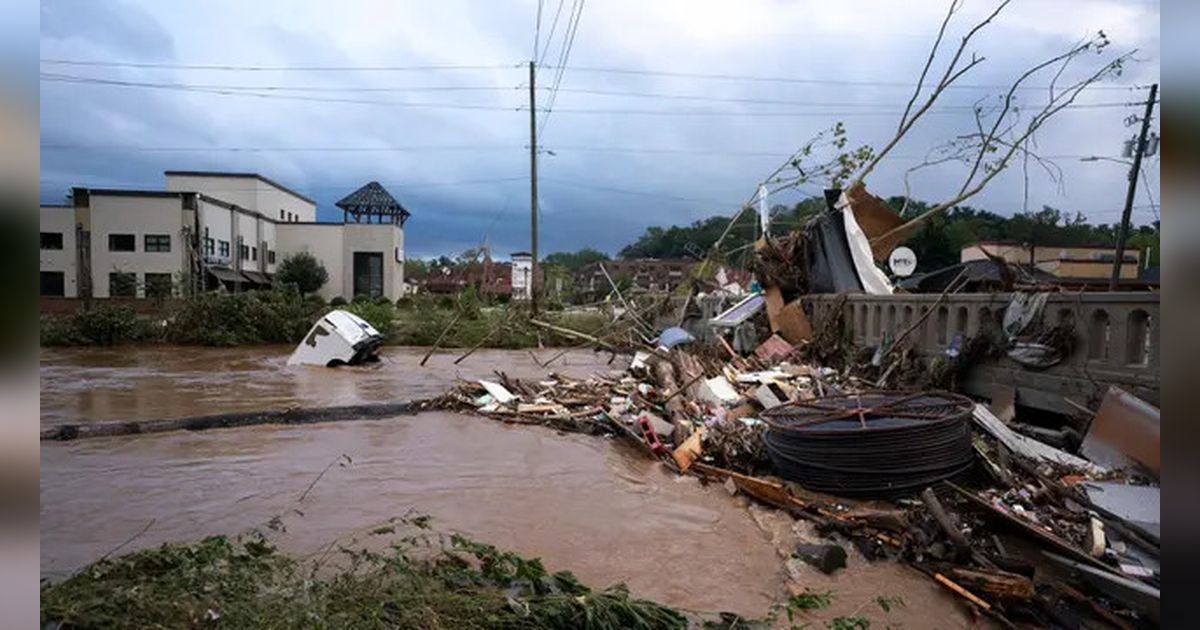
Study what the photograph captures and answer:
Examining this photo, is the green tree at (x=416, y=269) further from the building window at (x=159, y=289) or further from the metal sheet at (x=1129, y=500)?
the metal sheet at (x=1129, y=500)

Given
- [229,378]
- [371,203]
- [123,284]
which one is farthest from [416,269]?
[229,378]

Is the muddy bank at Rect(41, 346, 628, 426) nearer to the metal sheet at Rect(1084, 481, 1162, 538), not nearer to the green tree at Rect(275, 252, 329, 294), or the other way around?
the metal sheet at Rect(1084, 481, 1162, 538)

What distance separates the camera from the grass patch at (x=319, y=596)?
296 centimetres

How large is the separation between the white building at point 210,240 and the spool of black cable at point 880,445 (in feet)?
95.3

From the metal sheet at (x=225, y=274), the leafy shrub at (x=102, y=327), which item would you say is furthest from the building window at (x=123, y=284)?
the leafy shrub at (x=102, y=327)

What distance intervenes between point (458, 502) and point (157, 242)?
3925cm

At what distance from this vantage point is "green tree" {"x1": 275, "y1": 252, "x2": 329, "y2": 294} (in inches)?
1780

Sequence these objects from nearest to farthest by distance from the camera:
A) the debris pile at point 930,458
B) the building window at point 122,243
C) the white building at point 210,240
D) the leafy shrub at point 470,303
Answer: the debris pile at point 930,458, the leafy shrub at point 470,303, the white building at point 210,240, the building window at point 122,243

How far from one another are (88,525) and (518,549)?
3.94 meters

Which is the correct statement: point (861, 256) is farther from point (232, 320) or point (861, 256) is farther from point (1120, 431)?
point (232, 320)

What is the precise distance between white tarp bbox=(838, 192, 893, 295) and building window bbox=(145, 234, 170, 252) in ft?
124
